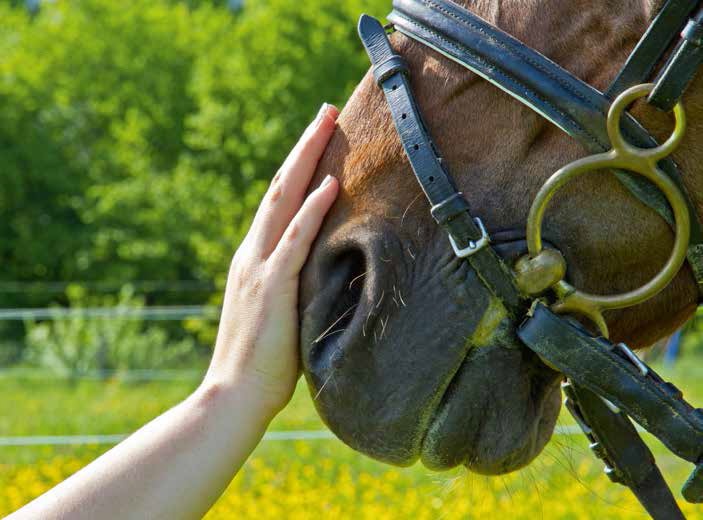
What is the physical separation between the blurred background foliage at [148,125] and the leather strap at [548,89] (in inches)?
530

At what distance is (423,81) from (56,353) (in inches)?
434

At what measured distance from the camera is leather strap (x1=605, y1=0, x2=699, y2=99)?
1.59 meters

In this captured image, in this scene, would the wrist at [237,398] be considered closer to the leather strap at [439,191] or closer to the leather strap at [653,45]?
the leather strap at [439,191]

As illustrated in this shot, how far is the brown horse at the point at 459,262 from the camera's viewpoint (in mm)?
1666

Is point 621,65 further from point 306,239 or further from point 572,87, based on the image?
point 306,239

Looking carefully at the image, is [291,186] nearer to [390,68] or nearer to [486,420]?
[390,68]

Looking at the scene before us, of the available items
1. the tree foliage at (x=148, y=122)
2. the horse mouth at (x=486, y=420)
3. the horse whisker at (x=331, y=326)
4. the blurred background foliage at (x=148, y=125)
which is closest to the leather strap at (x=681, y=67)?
the horse mouth at (x=486, y=420)

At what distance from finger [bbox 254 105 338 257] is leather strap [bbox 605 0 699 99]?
1.66 feet

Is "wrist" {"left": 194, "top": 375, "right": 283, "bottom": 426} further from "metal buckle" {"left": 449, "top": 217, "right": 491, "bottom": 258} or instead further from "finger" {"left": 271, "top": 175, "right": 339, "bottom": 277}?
"metal buckle" {"left": 449, "top": 217, "right": 491, "bottom": 258}

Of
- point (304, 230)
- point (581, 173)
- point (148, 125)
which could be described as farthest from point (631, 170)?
point (148, 125)

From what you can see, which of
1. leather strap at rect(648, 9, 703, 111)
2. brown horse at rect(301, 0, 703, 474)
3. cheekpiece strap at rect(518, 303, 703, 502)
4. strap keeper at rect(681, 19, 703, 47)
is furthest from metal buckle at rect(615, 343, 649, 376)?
strap keeper at rect(681, 19, 703, 47)

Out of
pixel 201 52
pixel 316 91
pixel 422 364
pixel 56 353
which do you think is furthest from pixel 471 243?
pixel 201 52

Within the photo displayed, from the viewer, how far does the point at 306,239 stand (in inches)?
68.0

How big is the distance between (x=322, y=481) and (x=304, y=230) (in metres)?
4.03
